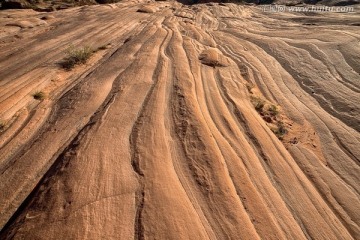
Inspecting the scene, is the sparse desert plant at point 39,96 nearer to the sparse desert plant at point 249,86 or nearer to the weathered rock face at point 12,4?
the sparse desert plant at point 249,86

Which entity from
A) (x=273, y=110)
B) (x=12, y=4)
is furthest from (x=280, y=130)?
(x=12, y=4)

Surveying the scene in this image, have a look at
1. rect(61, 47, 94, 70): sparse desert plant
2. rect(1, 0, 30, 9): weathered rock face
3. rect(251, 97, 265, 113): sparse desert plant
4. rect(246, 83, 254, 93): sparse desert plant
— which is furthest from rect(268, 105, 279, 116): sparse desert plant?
rect(1, 0, 30, 9): weathered rock face

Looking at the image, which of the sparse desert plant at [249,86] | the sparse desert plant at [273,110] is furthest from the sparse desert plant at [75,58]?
the sparse desert plant at [273,110]

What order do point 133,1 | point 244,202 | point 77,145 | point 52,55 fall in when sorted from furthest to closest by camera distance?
1. point 133,1
2. point 52,55
3. point 77,145
4. point 244,202

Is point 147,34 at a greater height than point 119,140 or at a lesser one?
greater

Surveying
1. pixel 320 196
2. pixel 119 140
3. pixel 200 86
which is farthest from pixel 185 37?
pixel 320 196

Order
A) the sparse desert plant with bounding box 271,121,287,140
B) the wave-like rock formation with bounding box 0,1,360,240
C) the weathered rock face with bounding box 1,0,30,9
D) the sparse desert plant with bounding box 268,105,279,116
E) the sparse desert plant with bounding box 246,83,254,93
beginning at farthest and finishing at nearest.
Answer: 1. the weathered rock face with bounding box 1,0,30,9
2. the sparse desert plant with bounding box 246,83,254,93
3. the sparse desert plant with bounding box 268,105,279,116
4. the sparse desert plant with bounding box 271,121,287,140
5. the wave-like rock formation with bounding box 0,1,360,240

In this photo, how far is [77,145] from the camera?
412 cm

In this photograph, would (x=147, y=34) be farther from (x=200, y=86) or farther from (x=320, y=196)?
(x=320, y=196)

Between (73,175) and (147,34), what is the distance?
25.2ft

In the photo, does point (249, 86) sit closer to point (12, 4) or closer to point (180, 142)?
point (180, 142)

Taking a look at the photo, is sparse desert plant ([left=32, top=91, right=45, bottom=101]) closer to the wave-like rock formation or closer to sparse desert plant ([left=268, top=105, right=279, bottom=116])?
the wave-like rock formation

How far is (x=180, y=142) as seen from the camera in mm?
4328

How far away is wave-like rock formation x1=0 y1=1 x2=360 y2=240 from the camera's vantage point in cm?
315
